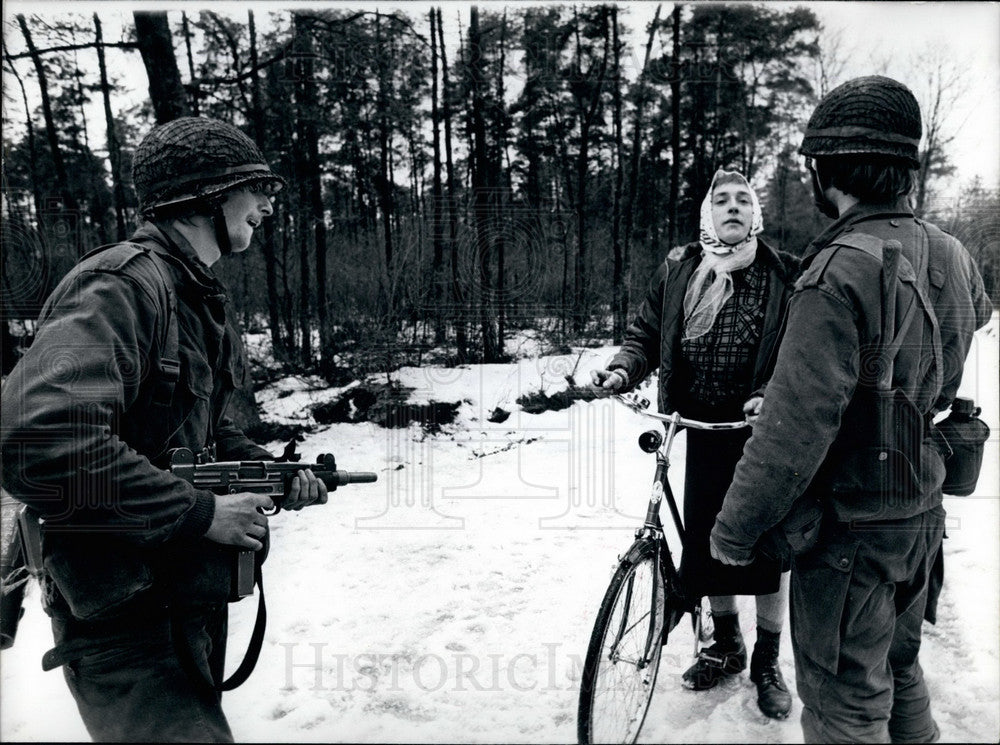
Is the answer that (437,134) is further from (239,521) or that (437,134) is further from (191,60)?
(239,521)

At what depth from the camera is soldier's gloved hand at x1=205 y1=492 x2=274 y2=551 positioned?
1.47m

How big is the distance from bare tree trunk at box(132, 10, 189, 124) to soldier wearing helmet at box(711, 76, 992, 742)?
18.1 ft

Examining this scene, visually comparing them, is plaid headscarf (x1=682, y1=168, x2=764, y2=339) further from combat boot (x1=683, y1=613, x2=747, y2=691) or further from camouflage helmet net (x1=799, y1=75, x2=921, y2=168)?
combat boot (x1=683, y1=613, x2=747, y2=691)

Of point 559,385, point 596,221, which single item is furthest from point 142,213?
point 596,221

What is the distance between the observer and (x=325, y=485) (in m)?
1.83

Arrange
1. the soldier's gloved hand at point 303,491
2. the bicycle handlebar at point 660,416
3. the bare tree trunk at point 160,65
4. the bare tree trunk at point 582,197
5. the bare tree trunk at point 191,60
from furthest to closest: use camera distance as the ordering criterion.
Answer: the bare tree trunk at point 582,197
the bare tree trunk at point 191,60
the bare tree trunk at point 160,65
the bicycle handlebar at point 660,416
the soldier's gloved hand at point 303,491

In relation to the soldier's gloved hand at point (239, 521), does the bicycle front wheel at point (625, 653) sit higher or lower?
lower

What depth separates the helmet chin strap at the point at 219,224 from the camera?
1.70 metres

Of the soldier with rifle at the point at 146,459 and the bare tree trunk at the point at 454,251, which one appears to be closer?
the soldier with rifle at the point at 146,459

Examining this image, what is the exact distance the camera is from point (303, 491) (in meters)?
1.74

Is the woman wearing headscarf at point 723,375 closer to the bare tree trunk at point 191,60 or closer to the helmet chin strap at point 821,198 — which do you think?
the helmet chin strap at point 821,198

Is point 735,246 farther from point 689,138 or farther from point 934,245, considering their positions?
point 689,138

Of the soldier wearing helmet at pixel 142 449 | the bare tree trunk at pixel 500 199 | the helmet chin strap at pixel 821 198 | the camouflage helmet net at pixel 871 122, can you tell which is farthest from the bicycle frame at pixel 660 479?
the bare tree trunk at pixel 500 199

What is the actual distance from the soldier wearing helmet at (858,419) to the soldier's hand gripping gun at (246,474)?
128 centimetres
